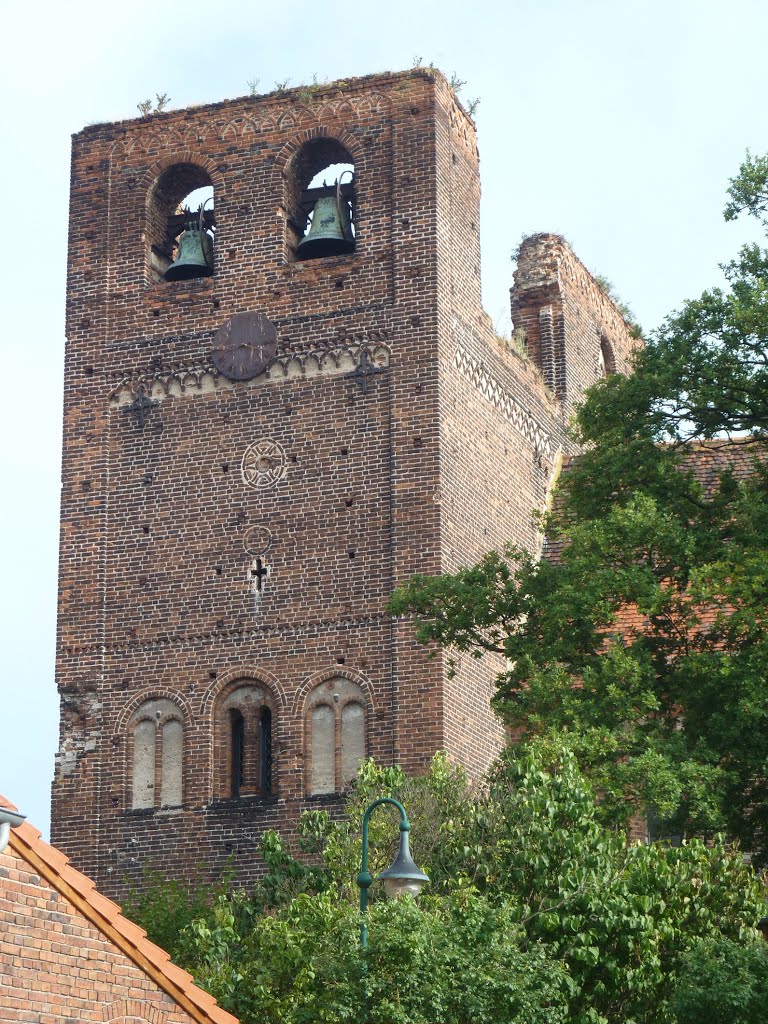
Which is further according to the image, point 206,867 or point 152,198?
point 152,198

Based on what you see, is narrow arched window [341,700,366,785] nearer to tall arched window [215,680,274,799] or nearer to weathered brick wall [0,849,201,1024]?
tall arched window [215,680,274,799]

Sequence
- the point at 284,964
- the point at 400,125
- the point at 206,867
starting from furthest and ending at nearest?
the point at 400,125
the point at 206,867
the point at 284,964

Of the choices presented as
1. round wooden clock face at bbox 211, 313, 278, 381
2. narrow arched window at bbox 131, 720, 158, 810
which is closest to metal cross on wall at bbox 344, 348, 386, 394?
round wooden clock face at bbox 211, 313, 278, 381

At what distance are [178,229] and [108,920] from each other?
16683 mm

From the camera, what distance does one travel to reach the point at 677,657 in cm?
2283

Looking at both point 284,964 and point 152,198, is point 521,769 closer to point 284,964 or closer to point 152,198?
point 284,964

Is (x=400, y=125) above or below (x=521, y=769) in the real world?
above

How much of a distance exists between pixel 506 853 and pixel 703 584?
3.64 meters

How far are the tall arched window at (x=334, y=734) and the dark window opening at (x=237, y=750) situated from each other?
0.97 meters

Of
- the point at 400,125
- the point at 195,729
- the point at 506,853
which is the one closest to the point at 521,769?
the point at 506,853

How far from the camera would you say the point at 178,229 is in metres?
31.0

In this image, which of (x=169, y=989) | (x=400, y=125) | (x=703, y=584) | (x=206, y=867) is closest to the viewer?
(x=169, y=989)

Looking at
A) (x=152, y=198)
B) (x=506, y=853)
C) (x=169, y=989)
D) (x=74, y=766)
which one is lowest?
(x=169, y=989)

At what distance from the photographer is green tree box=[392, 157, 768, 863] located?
21719 mm
